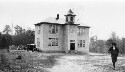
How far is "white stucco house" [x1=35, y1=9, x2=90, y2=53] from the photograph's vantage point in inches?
1636

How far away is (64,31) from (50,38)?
3513mm

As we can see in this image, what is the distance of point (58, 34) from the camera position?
1700 inches

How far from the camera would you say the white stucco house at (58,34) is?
41562mm

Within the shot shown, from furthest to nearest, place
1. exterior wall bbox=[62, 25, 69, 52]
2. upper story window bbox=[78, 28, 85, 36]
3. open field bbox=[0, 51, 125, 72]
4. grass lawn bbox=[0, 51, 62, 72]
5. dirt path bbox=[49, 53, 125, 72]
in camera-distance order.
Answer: upper story window bbox=[78, 28, 85, 36], exterior wall bbox=[62, 25, 69, 52], dirt path bbox=[49, 53, 125, 72], open field bbox=[0, 51, 125, 72], grass lawn bbox=[0, 51, 62, 72]

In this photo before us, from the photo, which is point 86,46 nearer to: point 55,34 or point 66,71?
point 55,34

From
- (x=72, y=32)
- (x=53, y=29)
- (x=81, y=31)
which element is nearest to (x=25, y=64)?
(x=53, y=29)

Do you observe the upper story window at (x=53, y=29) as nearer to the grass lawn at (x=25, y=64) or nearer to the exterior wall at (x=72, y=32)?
the exterior wall at (x=72, y=32)

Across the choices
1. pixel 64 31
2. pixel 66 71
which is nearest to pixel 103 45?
pixel 64 31

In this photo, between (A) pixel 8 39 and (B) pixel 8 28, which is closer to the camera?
(A) pixel 8 39

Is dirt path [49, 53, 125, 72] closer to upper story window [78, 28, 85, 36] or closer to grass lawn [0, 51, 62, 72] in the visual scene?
grass lawn [0, 51, 62, 72]

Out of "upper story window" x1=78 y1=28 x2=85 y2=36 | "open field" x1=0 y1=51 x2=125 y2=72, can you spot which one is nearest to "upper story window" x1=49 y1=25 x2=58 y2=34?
"upper story window" x1=78 y1=28 x2=85 y2=36

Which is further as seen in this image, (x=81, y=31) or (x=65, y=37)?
(x=81, y=31)

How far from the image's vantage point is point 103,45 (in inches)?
1975

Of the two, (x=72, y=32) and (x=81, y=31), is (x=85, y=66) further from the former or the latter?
(x=81, y=31)
